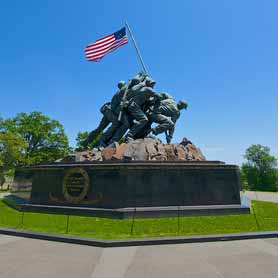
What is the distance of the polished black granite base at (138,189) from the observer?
33.9 feet

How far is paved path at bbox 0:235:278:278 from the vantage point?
4254 mm

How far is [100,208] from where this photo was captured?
10438 mm

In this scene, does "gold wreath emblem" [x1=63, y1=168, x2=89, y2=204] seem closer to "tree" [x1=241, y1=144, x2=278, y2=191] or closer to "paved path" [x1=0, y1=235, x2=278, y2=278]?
"paved path" [x1=0, y1=235, x2=278, y2=278]

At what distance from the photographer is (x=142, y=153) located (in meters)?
12.6

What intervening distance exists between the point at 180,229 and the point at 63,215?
5660 mm

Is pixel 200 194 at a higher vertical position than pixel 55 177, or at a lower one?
lower

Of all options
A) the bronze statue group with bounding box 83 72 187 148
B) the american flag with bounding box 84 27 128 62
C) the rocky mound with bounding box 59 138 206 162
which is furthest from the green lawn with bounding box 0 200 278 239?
the american flag with bounding box 84 27 128 62

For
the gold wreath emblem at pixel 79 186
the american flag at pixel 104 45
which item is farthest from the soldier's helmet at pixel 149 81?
the gold wreath emblem at pixel 79 186

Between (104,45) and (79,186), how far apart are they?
33.6 ft

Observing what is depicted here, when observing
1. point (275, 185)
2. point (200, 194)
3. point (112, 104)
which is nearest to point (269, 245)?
point (200, 194)

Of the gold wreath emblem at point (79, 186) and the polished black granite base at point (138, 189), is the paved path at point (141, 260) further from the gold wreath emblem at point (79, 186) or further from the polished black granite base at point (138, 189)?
the gold wreath emblem at point (79, 186)

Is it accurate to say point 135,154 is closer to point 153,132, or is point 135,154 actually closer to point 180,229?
point 153,132

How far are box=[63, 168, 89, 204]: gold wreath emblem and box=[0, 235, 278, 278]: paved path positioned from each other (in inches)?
186

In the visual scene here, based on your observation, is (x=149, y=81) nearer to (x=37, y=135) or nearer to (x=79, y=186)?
(x=79, y=186)
